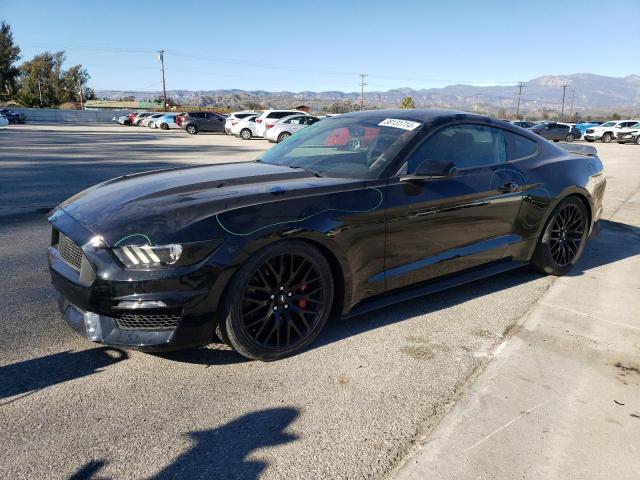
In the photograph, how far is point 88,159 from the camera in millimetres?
14180

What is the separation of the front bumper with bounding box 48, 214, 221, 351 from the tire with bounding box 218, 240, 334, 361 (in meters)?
0.14

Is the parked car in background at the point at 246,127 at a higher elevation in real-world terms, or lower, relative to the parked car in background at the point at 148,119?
lower

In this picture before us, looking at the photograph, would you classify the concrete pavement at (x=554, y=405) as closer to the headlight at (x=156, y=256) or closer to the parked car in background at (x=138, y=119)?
the headlight at (x=156, y=256)

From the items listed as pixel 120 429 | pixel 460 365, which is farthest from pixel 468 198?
pixel 120 429

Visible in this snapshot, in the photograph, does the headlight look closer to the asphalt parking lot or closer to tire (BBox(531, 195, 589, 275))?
the asphalt parking lot

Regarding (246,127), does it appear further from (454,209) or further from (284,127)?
(454,209)

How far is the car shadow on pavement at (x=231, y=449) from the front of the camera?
2.04 m

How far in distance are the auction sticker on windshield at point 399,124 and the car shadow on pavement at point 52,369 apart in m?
2.52

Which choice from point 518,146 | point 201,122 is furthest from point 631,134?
point 518,146

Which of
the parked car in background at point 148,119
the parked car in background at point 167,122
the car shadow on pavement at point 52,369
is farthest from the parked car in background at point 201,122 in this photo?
the car shadow on pavement at point 52,369

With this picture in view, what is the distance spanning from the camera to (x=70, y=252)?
2.88 meters

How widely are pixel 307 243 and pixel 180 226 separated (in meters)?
0.76

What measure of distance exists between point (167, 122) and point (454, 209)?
39205mm

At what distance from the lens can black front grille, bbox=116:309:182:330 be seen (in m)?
2.60
